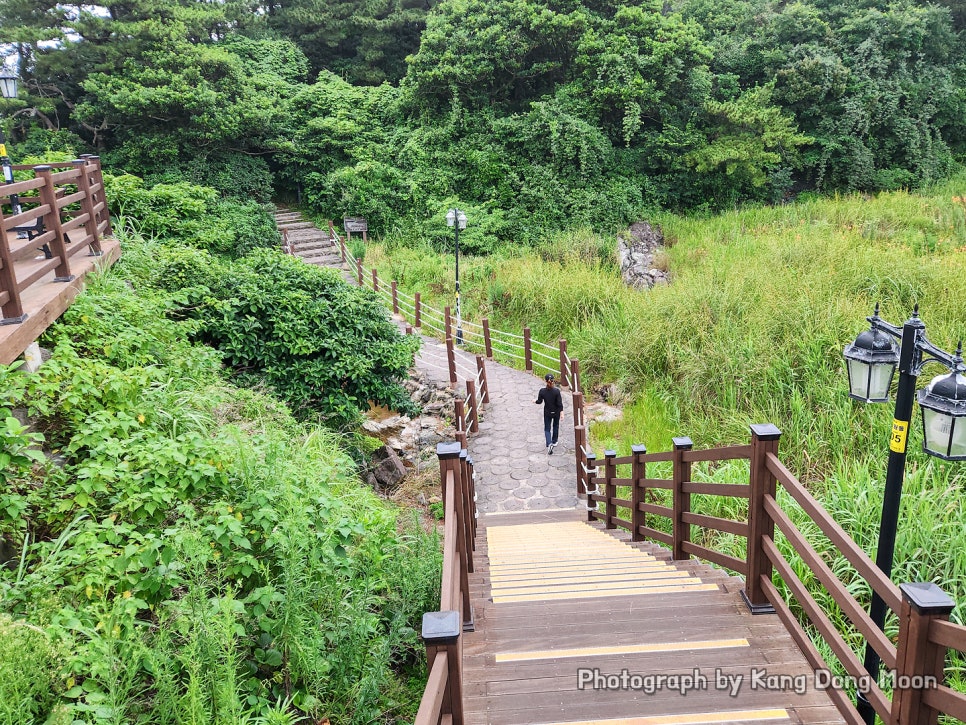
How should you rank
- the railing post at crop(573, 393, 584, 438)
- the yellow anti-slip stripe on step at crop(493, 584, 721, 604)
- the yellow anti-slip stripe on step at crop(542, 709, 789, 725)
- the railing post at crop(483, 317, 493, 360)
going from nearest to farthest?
the yellow anti-slip stripe on step at crop(542, 709, 789, 725) → the yellow anti-slip stripe on step at crop(493, 584, 721, 604) → the railing post at crop(573, 393, 584, 438) → the railing post at crop(483, 317, 493, 360)

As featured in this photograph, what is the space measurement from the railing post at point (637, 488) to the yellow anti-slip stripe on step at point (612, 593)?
5.62ft

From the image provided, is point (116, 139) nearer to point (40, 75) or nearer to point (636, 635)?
point (40, 75)

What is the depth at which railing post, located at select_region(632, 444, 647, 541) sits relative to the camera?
19.0 feet

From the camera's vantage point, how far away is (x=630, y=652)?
10.6ft

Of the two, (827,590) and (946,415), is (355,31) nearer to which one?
(946,415)

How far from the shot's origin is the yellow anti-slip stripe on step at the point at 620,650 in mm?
3199

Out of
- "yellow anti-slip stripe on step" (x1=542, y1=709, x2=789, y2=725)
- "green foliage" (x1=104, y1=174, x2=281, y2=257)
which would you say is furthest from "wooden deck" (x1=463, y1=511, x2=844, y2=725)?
"green foliage" (x1=104, y1=174, x2=281, y2=257)

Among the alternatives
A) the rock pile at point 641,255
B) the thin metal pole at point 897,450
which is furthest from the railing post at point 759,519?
the rock pile at point 641,255

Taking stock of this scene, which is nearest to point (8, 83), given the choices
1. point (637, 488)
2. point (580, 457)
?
point (580, 457)

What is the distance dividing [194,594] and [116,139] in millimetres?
23440

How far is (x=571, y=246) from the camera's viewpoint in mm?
20125

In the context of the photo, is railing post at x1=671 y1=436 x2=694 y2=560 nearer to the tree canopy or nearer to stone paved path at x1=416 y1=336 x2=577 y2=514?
stone paved path at x1=416 y1=336 x2=577 y2=514

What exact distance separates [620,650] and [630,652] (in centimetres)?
6

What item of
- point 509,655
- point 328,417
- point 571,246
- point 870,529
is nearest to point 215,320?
point 328,417
